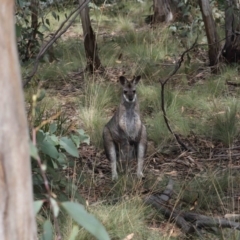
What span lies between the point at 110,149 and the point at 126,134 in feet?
0.71

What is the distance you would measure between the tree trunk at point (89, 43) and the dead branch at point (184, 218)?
4.59m

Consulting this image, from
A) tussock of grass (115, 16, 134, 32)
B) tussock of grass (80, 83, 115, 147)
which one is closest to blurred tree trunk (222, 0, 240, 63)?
tussock of grass (80, 83, 115, 147)

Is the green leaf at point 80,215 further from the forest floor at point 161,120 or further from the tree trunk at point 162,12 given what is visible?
the tree trunk at point 162,12

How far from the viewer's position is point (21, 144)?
1.33 m

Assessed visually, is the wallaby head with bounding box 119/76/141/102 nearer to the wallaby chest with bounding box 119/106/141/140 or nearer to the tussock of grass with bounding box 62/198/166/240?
the wallaby chest with bounding box 119/106/141/140

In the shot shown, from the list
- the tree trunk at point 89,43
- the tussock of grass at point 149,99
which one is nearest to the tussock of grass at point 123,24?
the tree trunk at point 89,43

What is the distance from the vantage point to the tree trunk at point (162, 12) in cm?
1320

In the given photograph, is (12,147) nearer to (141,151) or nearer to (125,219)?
(125,219)

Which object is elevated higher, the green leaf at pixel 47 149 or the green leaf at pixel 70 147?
the green leaf at pixel 70 147

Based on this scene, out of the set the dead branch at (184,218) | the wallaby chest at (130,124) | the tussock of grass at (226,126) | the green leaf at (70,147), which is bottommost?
the tussock of grass at (226,126)

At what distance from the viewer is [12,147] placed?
51.6 inches

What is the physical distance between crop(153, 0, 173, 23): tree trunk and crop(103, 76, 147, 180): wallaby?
23.0ft

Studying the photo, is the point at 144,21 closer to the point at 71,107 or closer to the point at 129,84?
the point at 71,107

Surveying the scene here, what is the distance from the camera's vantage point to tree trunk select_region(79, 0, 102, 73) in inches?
370
